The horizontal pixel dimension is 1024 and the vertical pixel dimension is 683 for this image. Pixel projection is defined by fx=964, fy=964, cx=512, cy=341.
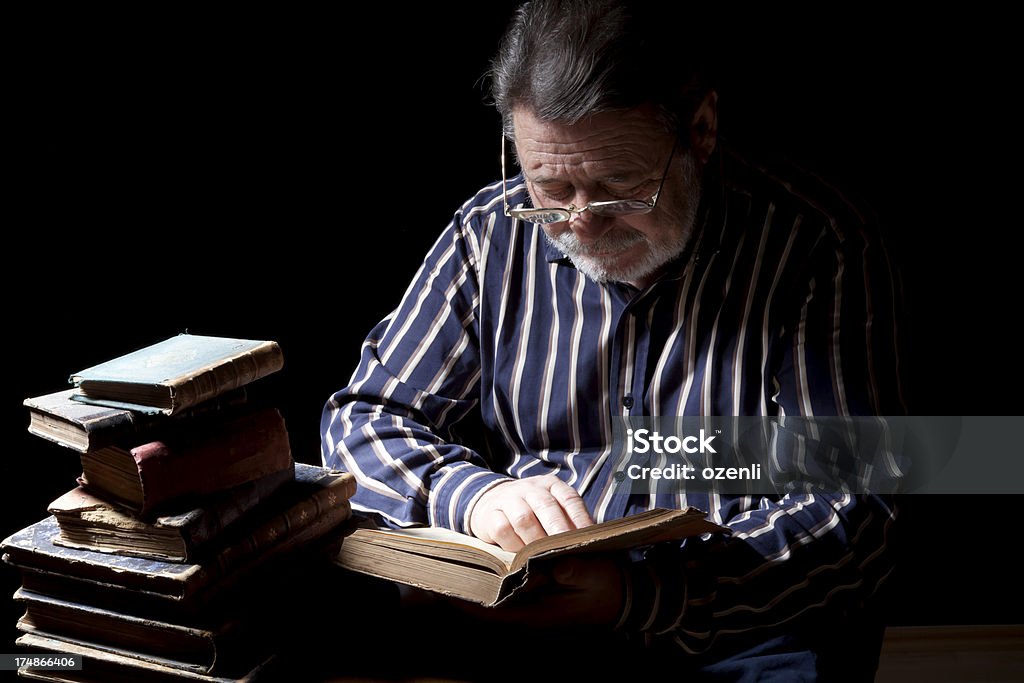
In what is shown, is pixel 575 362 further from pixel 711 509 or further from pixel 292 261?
pixel 292 261

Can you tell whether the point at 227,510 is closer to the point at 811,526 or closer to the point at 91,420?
the point at 91,420

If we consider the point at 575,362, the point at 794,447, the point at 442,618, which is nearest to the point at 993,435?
the point at 794,447

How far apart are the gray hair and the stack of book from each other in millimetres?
700

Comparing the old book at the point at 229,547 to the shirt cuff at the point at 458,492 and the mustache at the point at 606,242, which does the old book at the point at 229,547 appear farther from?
the mustache at the point at 606,242

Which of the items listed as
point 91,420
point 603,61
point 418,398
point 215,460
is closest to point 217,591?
point 215,460

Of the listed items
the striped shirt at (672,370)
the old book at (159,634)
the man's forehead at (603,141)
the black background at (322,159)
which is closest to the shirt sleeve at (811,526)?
the striped shirt at (672,370)

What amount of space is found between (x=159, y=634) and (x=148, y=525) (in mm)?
181

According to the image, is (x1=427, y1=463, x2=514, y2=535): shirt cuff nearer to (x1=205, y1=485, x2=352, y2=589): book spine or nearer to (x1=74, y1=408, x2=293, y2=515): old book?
(x1=205, y1=485, x2=352, y2=589): book spine

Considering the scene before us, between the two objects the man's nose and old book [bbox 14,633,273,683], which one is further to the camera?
the man's nose

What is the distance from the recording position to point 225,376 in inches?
58.2

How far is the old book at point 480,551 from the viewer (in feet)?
4.52

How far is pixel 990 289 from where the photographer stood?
237 centimetres

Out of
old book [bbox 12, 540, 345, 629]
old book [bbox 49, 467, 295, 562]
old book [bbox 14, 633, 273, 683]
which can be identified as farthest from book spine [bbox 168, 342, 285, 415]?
old book [bbox 14, 633, 273, 683]

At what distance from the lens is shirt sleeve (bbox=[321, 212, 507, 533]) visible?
6.47 feet
